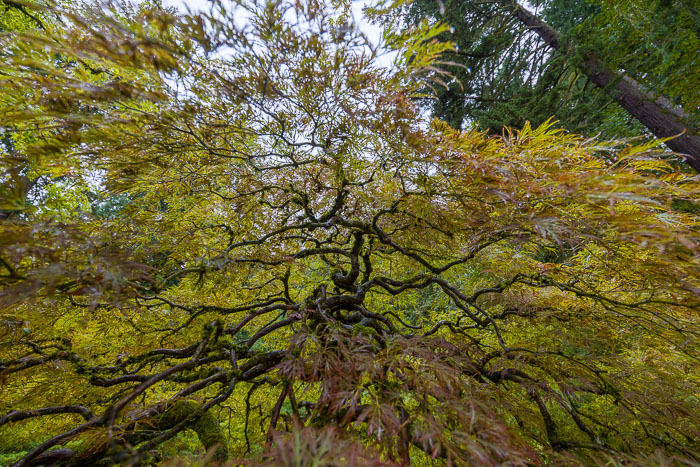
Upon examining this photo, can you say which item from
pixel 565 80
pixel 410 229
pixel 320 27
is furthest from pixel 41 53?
pixel 565 80

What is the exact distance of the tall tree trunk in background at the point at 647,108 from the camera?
2.42 metres

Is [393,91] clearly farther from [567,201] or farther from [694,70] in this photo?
[694,70]

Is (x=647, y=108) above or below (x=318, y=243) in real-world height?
above

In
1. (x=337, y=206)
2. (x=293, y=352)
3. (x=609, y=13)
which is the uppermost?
(x=609, y=13)

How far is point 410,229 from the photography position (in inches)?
65.1

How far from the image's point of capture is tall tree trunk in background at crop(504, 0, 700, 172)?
242 centimetres

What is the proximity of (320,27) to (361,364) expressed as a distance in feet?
4.08

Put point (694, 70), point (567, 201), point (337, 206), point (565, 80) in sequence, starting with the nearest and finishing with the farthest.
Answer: point (567, 201), point (337, 206), point (694, 70), point (565, 80)

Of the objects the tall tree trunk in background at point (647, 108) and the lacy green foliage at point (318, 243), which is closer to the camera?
the lacy green foliage at point (318, 243)

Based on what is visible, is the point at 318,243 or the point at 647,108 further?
the point at 647,108

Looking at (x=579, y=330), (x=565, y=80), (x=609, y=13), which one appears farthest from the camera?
(x=565, y=80)

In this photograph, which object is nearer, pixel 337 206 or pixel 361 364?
pixel 361 364

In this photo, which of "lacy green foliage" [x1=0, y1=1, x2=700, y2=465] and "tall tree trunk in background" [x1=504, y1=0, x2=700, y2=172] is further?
"tall tree trunk in background" [x1=504, y1=0, x2=700, y2=172]

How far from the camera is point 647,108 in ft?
8.96
